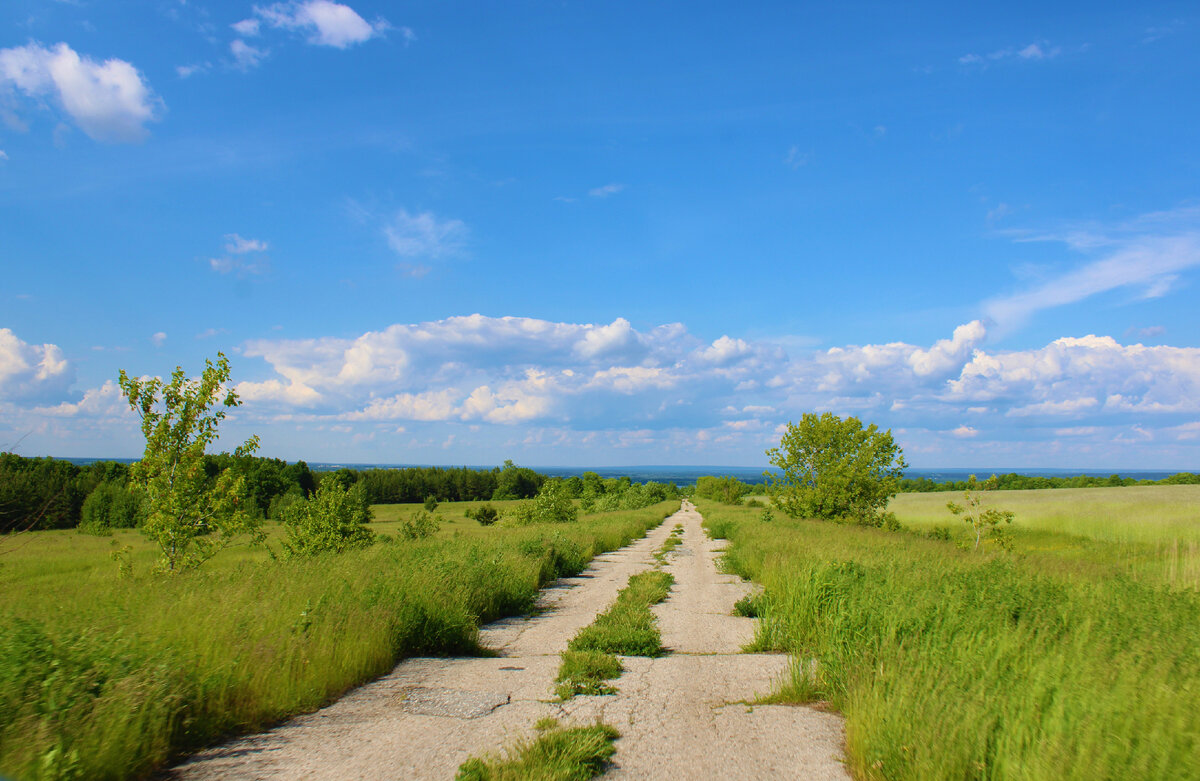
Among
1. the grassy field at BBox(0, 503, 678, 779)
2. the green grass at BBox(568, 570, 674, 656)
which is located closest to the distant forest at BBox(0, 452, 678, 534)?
the grassy field at BBox(0, 503, 678, 779)

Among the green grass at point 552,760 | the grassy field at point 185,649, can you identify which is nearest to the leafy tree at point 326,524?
the grassy field at point 185,649

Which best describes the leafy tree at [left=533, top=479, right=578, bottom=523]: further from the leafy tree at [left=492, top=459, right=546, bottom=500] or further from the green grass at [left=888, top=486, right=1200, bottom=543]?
the leafy tree at [left=492, top=459, right=546, bottom=500]

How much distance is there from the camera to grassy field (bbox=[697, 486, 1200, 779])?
11.1ft

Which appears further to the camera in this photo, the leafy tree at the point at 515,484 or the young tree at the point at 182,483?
the leafy tree at the point at 515,484

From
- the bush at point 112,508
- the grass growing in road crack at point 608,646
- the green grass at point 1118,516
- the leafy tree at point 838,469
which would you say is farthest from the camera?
the bush at point 112,508

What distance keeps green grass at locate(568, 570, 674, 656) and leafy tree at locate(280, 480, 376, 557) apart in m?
10.6

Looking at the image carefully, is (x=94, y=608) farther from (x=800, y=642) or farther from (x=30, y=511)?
(x=800, y=642)

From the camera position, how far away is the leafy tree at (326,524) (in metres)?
18.4

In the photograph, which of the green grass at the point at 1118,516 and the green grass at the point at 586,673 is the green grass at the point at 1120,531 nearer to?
the green grass at the point at 1118,516

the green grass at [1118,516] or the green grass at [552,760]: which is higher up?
the green grass at [552,760]

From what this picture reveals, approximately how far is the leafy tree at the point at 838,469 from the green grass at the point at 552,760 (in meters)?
28.5

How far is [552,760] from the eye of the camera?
4098 mm

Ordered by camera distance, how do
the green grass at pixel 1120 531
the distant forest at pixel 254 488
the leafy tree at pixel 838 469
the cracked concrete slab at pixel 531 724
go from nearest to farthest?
the cracked concrete slab at pixel 531 724, the distant forest at pixel 254 488, the green grass at pixel 1120 531, the leafy tree at pixel 838 469

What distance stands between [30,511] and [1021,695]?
322 inches
